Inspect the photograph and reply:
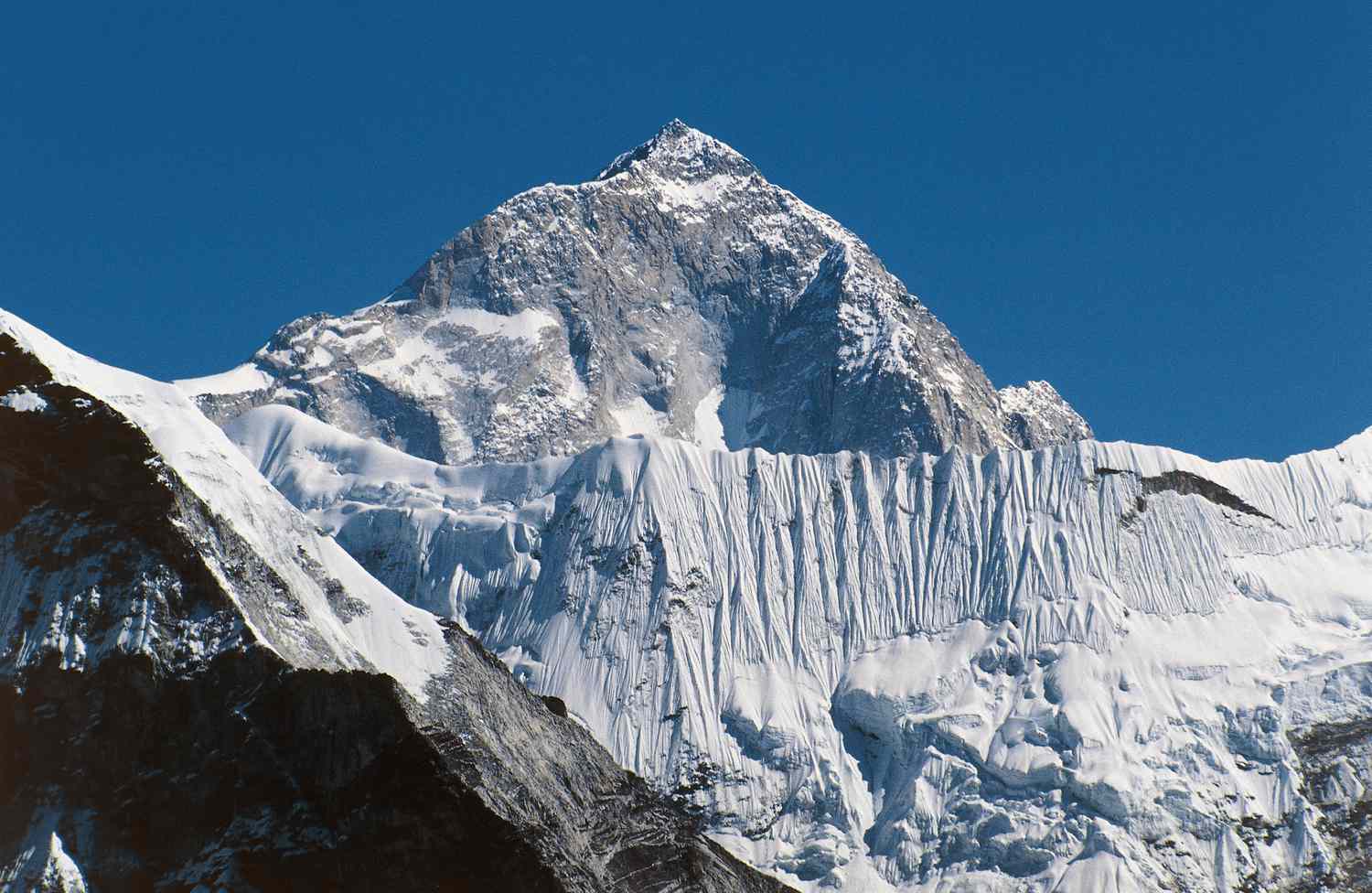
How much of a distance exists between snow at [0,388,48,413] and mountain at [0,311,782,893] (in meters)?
0.10

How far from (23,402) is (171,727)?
21894 mm

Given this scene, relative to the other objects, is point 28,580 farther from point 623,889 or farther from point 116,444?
point 623,889

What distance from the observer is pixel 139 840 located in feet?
518

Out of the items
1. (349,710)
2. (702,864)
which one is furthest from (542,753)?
(349,710)

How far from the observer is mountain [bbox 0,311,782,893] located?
157 m

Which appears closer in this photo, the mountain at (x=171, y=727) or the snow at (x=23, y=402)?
the mountain at (x=171, y=727)

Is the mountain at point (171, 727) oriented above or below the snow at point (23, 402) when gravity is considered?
below

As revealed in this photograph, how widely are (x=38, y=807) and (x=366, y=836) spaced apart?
1707cm

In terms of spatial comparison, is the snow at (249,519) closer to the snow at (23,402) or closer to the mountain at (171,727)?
the mountain at (171,727)

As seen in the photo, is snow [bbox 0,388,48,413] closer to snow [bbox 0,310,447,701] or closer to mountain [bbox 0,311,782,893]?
mountain [bbox 0,311,782,893]

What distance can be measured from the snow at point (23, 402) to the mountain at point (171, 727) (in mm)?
103

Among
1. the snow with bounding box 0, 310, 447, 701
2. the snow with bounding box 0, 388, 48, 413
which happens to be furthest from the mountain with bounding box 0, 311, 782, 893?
the snow with bounding box 0, 310, 447, 701

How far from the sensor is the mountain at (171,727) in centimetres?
15738

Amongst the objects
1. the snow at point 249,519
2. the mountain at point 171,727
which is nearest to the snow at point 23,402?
the mountain at point 171,727
